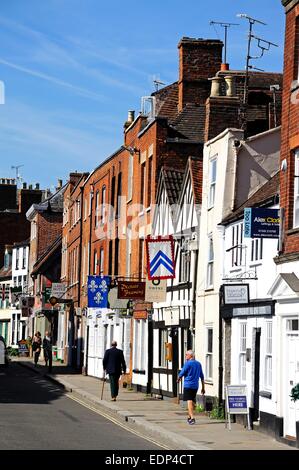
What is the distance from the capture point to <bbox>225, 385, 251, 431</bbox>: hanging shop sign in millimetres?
22891

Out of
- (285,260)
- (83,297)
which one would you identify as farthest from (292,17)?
(83,297)

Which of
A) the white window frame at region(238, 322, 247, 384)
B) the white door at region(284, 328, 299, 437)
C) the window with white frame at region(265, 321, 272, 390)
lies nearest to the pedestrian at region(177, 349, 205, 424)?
the white window frame at region(238, 322, 247, 384)

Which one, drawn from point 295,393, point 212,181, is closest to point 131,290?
point 212,181

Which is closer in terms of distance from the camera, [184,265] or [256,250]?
[256,250]

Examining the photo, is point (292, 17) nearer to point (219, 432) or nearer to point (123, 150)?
point (219, 432)

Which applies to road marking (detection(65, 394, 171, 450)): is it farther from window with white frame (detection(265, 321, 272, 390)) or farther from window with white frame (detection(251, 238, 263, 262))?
window with white frame (detection(251, 238, 263, 262))

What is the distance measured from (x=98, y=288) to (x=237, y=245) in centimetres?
1527

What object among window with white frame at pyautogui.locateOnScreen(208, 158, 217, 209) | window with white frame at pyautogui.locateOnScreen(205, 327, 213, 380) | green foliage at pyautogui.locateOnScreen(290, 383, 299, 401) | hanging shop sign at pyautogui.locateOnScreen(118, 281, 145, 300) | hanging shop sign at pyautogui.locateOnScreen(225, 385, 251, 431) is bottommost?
hanging shop sign at pyautogui.locateOnScreen(225, 385, 251, 431)

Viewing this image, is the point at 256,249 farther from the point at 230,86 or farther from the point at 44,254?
the point at 44,254

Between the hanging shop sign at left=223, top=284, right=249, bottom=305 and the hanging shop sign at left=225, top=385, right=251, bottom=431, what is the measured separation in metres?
2.43

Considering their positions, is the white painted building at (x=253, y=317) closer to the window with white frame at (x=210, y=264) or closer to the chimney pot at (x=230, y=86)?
the window with white frame at (x=210, y=264)

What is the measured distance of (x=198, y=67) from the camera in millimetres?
38469
